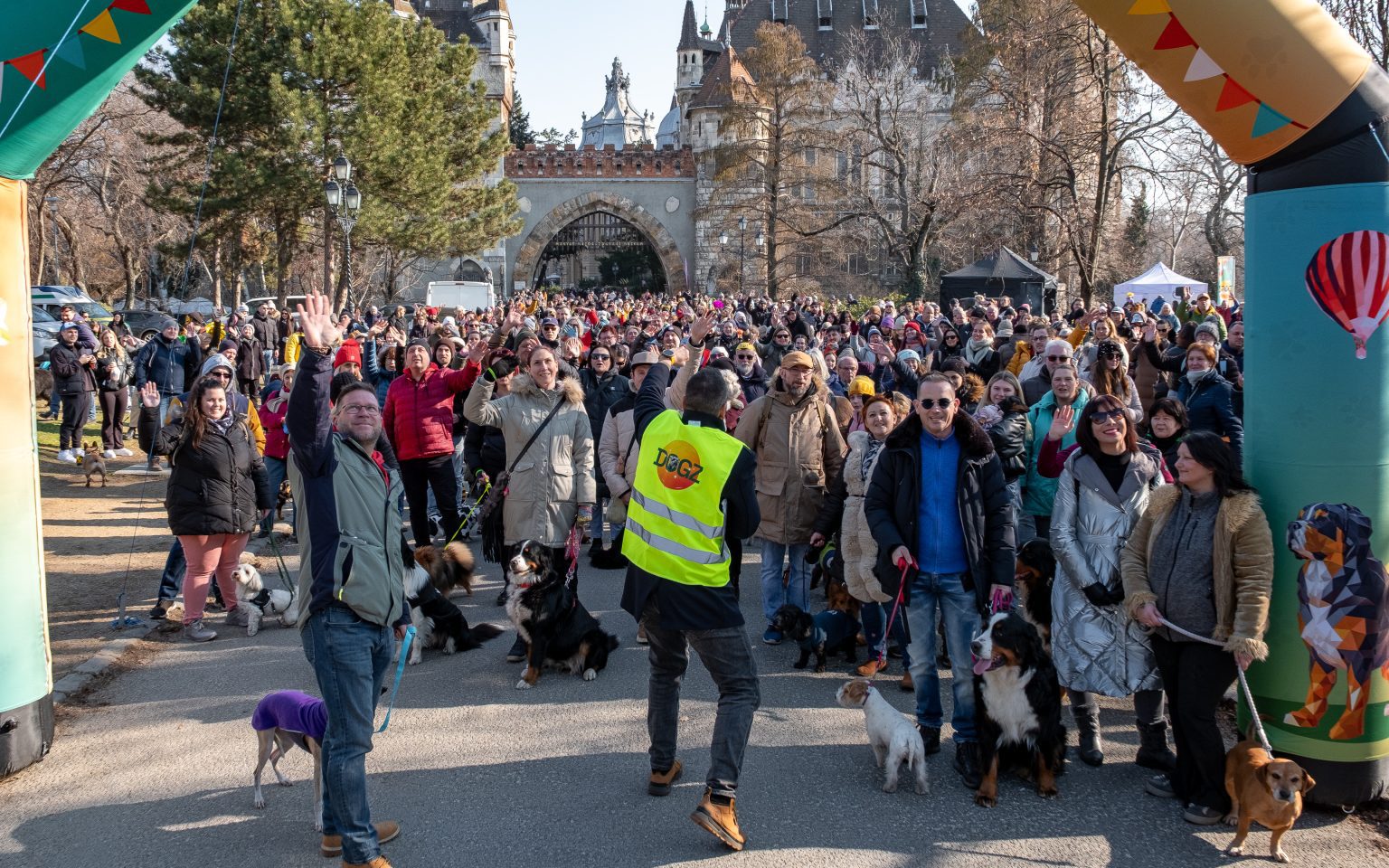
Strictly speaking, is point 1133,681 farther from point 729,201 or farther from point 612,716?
point 729,201

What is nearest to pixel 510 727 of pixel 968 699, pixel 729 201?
pixel 968 699

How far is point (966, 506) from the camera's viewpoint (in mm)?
5195

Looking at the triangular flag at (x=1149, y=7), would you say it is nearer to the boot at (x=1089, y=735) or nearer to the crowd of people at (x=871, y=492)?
the crowd of people at (x=871, y=492)

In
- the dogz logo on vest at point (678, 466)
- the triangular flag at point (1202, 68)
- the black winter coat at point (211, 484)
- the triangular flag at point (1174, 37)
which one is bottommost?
the black winter coat at point (211, 484)

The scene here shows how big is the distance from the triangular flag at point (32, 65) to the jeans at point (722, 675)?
3.75 m

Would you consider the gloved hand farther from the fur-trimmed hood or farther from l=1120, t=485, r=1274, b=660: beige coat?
the fur-trimmed hood

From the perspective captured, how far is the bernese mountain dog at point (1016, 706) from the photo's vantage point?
480 centimetres

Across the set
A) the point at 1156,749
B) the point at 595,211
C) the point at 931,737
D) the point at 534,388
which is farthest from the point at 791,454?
the point at 595,211

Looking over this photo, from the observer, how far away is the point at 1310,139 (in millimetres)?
4785

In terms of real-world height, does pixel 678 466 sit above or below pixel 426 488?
above

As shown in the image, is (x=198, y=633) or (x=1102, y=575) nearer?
(x=1102, y=575)

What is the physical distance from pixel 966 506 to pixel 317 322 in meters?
2.98

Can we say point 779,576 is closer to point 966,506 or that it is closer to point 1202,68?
point 966,506

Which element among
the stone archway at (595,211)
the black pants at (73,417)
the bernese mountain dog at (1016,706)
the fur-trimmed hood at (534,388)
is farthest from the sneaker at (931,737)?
the stone archway at (595,211)
